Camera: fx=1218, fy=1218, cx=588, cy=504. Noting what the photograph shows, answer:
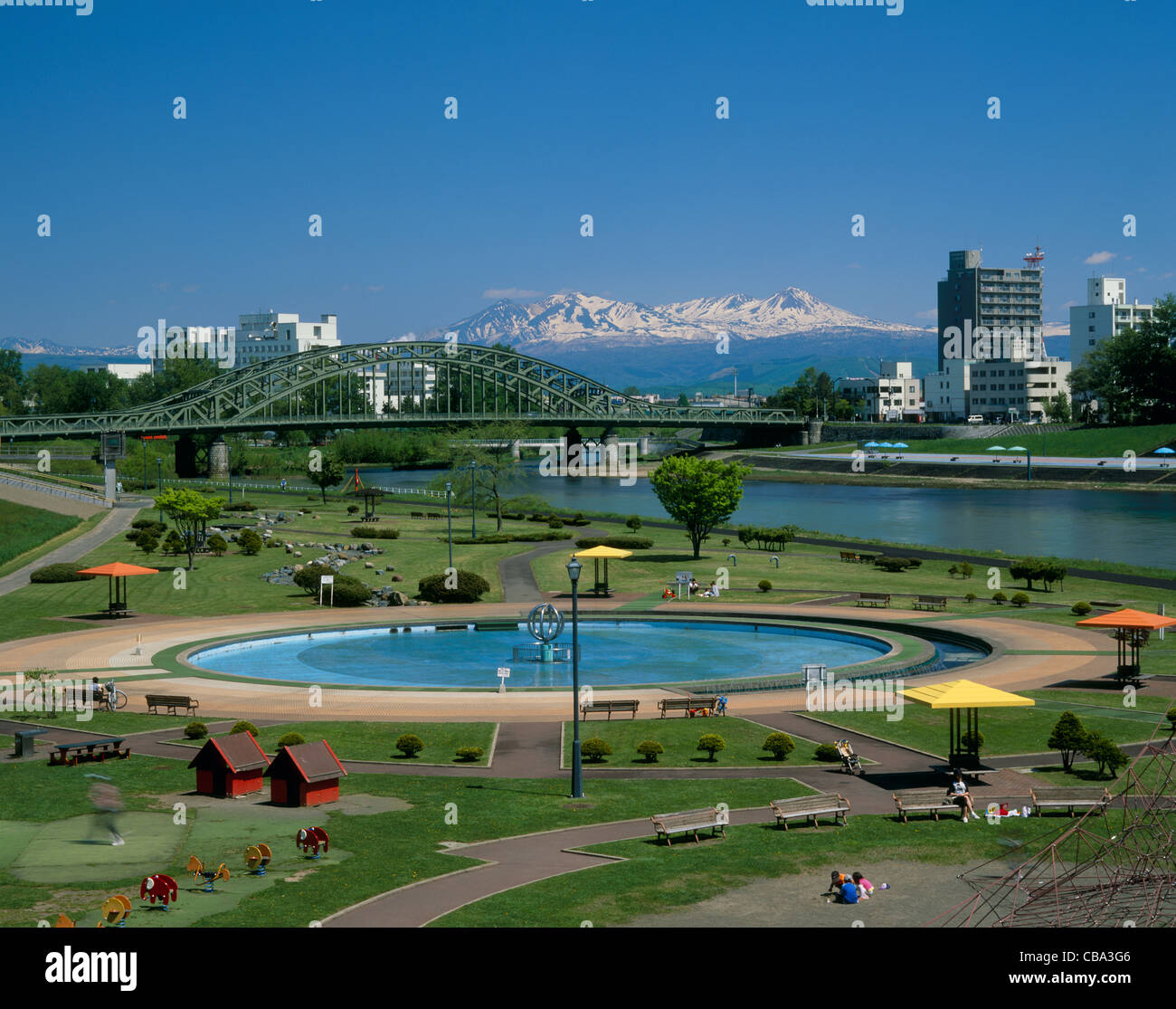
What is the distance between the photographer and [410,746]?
35.5 m

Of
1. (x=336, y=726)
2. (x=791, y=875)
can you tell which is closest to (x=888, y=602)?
(x=336, y=726)

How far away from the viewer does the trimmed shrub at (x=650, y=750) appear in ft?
115

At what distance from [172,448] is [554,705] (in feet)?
525

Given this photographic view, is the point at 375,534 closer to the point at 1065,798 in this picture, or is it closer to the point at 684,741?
the point at 684,741

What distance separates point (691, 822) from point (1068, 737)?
12058mm

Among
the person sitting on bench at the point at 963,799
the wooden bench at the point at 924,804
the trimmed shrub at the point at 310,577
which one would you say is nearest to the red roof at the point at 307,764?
the wooden bench at the point at 924,804

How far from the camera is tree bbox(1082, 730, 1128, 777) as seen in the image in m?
32.1

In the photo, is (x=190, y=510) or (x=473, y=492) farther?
(x=473, y=492)

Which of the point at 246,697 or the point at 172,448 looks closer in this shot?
the point at 246,697

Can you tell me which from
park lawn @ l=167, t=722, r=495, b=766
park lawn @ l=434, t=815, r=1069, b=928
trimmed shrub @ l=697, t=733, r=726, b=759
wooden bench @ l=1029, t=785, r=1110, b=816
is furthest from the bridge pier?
wooden bench @ l=1029, t=785, r=1110, b=816

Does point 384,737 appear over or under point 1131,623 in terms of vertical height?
under

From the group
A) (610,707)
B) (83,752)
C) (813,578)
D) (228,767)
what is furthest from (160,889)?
(813,578)
